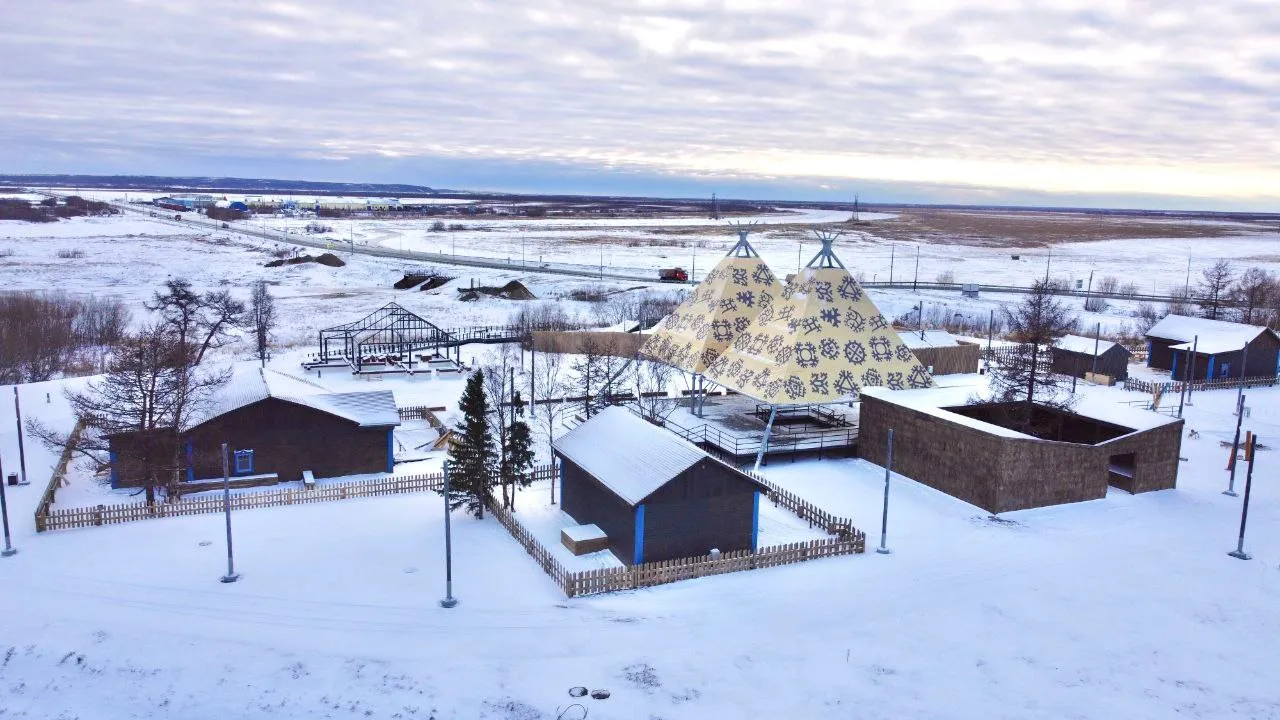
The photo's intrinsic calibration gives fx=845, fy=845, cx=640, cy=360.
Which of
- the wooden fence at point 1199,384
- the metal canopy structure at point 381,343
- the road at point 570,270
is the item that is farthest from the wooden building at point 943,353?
the road at point 570,270

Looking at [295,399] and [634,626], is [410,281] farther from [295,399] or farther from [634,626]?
[634,626]

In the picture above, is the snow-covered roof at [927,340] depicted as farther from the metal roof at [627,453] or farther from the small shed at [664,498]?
the small shed at [664,498]

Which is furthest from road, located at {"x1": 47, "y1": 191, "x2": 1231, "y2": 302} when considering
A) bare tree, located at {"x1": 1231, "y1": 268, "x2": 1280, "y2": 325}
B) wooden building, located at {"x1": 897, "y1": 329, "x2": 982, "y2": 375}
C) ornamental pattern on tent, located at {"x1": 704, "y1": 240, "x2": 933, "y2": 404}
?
ornamental pattern on tent, located at {"x1": 704, "y1": 240, "x2": 933, "y2": 404}

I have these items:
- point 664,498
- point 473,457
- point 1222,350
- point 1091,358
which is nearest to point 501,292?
point 1091,358

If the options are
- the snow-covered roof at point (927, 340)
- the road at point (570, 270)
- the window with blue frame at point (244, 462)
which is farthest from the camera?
the road at point (570, 270)

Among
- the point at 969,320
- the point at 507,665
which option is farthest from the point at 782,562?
the point at 969,320

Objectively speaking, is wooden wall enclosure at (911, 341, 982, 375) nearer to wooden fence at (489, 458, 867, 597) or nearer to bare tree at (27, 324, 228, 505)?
wooden fence at (489, 458, 867, 597)
